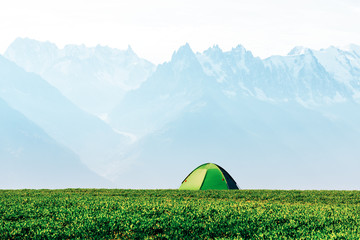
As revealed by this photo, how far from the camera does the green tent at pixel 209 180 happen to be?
3553 cm

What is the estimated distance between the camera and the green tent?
35531mm

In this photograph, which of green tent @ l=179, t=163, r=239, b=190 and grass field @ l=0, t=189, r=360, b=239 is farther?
green tent @ l=179, t=163, r=239, b=190

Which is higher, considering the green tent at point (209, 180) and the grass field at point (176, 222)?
the green tent at point (209, 180)

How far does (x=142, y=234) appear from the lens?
545 inches

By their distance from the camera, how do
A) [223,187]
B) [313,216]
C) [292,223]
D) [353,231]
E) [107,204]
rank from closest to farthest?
[353,231] < [292,223] < [313,216] < [107,204] < [223,187]

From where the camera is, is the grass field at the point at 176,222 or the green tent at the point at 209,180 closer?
the grass field at the point at 176,222

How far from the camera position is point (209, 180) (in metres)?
35.6

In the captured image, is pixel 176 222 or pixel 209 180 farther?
pixel 209 180

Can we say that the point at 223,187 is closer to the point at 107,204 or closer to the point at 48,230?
the point at 107,204

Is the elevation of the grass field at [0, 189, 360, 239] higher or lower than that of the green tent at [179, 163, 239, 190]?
lower

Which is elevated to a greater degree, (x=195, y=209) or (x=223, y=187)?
(x=223, y=187)

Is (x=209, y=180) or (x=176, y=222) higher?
(x=209, y=180)

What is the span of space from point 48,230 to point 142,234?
113 inches

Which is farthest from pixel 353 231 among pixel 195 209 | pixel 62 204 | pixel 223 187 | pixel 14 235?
pixel 223 187
